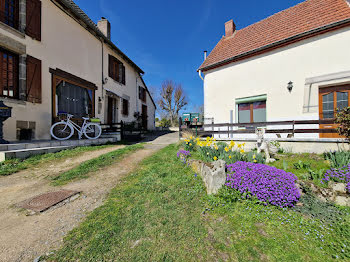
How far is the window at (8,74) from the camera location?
5488mm

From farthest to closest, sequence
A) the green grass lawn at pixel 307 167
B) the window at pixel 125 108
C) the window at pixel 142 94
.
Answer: the window at pixel 142 94, the window at pixel 125 108, the green grass lawn at pixel 307 167

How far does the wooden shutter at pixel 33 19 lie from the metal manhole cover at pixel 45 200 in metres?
6.99

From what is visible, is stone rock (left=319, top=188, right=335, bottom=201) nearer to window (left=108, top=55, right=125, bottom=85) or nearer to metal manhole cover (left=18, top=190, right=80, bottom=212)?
metal manhole cover (left=18, top=190, right=80, bottom=212)

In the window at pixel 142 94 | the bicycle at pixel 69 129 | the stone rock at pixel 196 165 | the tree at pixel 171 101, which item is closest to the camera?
the stone rock at pixel 196 165

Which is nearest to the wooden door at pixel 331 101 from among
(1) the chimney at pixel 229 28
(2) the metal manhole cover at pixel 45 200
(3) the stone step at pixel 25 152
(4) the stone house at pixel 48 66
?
(1) the chimney at pixel 229 28

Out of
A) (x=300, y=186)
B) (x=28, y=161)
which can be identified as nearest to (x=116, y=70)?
(x=28, y=161)

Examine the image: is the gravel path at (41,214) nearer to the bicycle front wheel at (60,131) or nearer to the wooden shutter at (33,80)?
the bicycle front wheel at (60,131)

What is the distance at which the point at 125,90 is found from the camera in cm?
1260

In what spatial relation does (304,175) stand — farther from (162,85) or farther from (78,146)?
(162,85)

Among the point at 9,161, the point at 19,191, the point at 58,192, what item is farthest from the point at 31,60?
the point at 58,192

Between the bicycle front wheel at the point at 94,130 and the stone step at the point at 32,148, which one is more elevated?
the bicycle front wheel at the point at 94,130

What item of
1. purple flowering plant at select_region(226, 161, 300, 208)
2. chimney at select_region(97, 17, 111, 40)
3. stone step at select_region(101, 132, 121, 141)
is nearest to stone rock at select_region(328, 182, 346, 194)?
purple flowering plant at select_region(226, 161, 300, 208)

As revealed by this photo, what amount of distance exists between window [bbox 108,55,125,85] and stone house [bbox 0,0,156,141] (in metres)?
0.13

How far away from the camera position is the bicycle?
21.5 ft
